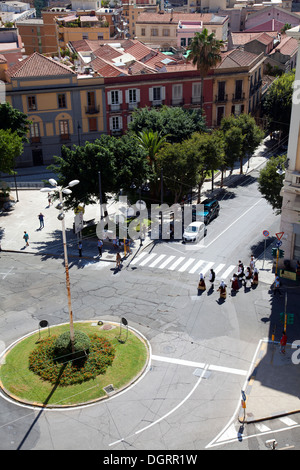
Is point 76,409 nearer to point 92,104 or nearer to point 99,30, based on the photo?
point 92,104

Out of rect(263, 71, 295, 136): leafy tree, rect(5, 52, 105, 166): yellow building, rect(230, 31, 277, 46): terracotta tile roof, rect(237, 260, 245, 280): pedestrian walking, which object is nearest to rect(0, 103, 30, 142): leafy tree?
rect(5, 52, 105, 166): yellow building

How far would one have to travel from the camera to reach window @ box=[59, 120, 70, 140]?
61625mm

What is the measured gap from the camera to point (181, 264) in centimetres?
3909

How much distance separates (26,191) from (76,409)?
114 feet

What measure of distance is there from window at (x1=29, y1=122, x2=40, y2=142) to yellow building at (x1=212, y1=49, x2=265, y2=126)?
22.9 metres

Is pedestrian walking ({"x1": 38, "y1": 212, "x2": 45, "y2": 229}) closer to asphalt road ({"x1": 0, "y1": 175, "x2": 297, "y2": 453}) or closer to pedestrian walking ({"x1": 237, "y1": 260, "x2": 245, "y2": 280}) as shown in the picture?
asphalt road ({"x1": 0, "y1": 175, "x2": 297, "y2": 453})

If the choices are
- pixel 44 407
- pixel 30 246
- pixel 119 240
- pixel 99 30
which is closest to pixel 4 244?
pixel 30 246

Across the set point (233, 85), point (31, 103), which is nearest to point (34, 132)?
point (31, 103)

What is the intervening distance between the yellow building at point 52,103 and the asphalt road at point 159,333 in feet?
→ 77.6

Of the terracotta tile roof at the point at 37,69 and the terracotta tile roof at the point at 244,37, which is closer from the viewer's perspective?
the terracotta tile roof at the point at 37,69

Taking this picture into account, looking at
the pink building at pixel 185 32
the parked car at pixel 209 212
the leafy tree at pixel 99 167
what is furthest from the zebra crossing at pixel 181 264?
the pink building at pixel 185 32

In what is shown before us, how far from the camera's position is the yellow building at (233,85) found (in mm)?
66562

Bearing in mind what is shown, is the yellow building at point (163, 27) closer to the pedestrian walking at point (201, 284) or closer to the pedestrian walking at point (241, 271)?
the pedestrian walking at point (241, 271)

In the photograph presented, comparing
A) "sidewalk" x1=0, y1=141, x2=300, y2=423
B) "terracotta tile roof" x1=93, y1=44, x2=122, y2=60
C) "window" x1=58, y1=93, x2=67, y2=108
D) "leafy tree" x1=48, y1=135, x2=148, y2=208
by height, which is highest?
"terracotta tile roof" x1=93, y1=44, x2=122, y2=60
